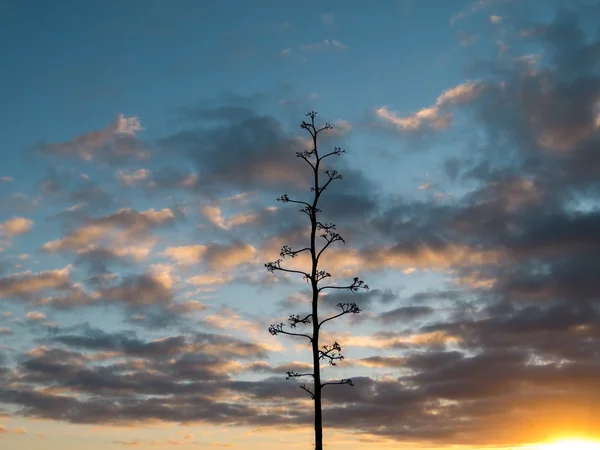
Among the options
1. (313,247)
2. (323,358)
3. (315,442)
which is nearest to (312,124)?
(313,247)

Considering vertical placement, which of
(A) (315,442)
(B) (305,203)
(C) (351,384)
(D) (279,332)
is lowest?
(A) (315,442)

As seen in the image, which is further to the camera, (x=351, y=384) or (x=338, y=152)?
(x=338, y=152)

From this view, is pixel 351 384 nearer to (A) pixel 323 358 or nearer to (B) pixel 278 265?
(A) pixel 323 358

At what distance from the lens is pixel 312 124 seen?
2900 centimetres

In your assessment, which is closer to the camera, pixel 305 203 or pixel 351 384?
pixel 351 384

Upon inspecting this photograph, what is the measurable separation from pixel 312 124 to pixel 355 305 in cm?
734

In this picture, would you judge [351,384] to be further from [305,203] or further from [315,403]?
[305,203]

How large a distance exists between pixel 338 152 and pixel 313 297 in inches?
223

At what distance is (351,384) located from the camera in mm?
26500

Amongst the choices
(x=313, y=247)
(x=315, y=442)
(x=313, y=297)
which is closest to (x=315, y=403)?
(x=315, y=442)

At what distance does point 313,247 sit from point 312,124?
496cm

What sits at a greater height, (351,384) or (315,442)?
(351,384)

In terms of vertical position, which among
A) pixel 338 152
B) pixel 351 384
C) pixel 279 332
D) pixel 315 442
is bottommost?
pixel 315 442

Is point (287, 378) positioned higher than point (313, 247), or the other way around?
point (313, 247)
